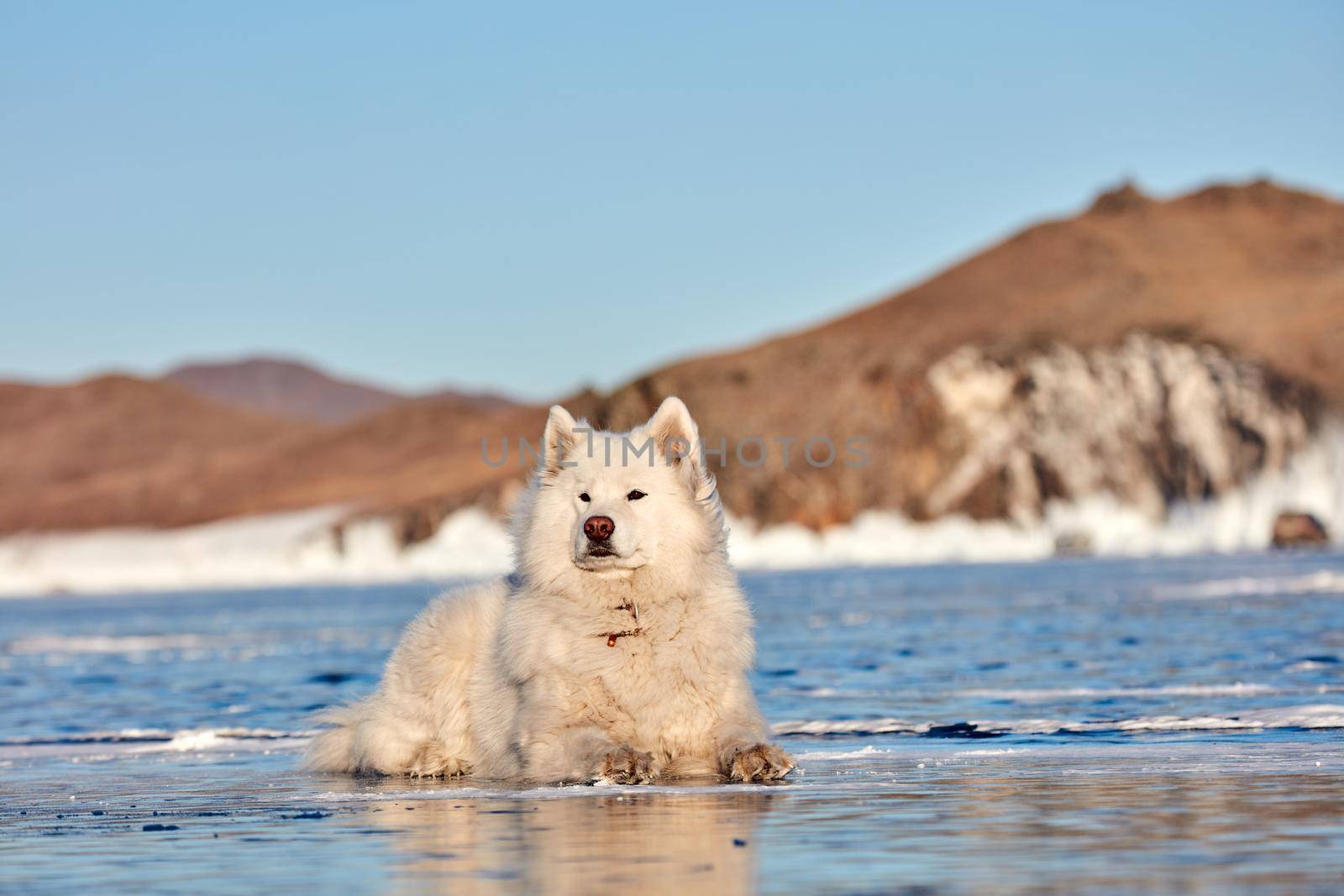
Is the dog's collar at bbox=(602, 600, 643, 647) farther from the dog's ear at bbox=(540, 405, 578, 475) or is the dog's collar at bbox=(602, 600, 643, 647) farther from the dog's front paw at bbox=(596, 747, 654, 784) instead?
the dog's ear at bbox=(540, 405, 578, 475)

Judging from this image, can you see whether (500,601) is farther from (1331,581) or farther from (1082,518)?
(1082,518)

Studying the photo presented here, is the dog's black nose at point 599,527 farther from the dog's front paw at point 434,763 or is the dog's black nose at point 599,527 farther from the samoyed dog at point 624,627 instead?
the dog's front paw at point 434,763

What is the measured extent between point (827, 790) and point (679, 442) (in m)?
1.94

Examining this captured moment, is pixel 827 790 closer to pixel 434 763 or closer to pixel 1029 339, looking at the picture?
pixel 434 763

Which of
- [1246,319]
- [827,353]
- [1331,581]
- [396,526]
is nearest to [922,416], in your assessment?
[827,353]

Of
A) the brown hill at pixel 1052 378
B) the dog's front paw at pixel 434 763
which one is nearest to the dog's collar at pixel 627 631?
the dog's front paw at pixel 434 763

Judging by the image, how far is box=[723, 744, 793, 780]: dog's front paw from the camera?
9133mm

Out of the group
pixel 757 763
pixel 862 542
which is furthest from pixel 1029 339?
pixel 757 763

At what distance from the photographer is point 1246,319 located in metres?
119

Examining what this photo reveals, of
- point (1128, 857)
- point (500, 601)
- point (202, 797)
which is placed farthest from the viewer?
point (500, 601)

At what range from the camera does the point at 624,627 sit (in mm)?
9570

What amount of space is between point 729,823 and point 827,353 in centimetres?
11454

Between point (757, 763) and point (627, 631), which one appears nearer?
point (757, 763)

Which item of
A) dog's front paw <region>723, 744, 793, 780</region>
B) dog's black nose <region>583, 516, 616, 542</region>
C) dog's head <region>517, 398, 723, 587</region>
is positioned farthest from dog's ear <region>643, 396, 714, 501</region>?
dog's front paw <region>723, 744, 793, 780</region>
